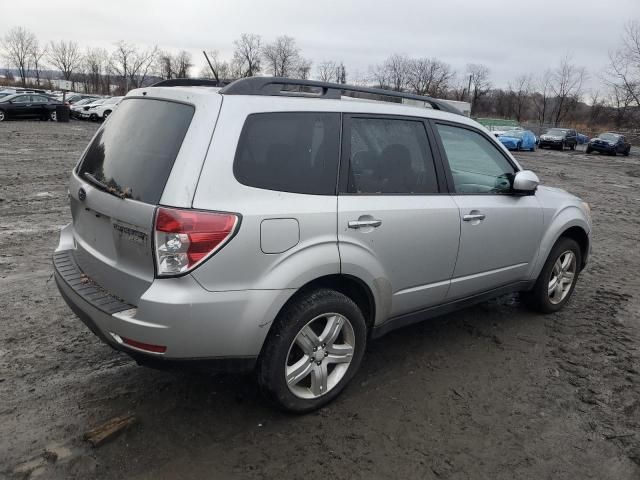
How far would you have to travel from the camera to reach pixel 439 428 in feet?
9.93

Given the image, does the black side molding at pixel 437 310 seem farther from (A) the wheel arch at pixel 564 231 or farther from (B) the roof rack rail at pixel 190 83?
(B) the roof rack rail at pixel 190 83

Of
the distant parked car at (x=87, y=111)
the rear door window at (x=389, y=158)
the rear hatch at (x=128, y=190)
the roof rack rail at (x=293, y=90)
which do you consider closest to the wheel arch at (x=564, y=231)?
the rear door window at (x=389, y=158)

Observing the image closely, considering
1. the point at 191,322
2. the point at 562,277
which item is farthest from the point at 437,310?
the point at 191,322

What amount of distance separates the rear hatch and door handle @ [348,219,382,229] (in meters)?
0.93

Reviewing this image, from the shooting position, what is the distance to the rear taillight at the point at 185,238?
7.98 feet

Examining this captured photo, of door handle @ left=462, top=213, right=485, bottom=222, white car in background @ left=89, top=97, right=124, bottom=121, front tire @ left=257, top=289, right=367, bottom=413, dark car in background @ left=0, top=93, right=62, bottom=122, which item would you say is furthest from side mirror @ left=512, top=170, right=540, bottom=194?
A: white car in background @ left=89, top=97, right=124, bottom=121

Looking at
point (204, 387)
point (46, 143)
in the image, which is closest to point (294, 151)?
point (204, 387)

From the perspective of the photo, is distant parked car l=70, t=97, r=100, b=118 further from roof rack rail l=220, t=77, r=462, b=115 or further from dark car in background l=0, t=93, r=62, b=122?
roof rack rail l=220, t=77, r=462, b=115

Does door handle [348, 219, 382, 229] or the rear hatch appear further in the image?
door handle [348, 219, 382, 229]

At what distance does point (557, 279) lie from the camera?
15.7 feet

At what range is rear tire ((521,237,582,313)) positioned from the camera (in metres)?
4.61

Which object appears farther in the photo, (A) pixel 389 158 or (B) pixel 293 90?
(A) pixel 389 158

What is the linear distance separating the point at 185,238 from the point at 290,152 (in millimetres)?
793

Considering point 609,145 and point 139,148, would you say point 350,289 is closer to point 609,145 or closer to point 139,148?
point 139,148
